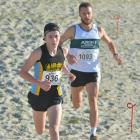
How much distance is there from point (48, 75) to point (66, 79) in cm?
501

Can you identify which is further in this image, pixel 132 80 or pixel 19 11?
pixel 19 11

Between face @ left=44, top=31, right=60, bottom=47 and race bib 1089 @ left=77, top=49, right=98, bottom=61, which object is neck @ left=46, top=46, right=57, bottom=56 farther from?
race bib 1089 @ left=77, top=49, right=98, bottom=61

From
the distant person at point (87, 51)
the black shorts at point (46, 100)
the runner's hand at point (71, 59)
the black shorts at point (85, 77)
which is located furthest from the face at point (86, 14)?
the black shorts at point (46, 100)

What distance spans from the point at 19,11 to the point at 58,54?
9.13 m

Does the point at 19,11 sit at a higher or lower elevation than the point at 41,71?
higher

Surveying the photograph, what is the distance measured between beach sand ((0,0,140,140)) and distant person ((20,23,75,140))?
7.16 ft

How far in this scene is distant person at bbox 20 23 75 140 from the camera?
6.32 m

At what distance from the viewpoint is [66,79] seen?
37.7 ft

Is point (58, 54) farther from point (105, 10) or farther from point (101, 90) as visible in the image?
point (105, 10)

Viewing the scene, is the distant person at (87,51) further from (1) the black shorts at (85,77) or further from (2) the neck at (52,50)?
(2) the neck at (52,50)

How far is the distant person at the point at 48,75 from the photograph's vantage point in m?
6.32

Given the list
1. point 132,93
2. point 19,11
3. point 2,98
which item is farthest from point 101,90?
point 19,11

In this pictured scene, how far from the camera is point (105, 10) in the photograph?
16203 mm

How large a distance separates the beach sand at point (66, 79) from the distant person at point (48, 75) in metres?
2.18
